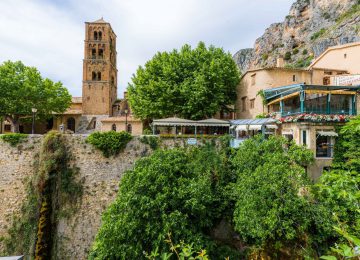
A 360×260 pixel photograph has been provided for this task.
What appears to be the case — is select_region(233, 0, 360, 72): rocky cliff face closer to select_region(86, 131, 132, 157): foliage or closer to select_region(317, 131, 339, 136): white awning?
select_region(317, 131, 339, 136): white awning

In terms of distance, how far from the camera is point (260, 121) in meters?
17.7

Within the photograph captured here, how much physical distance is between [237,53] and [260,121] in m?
82.1

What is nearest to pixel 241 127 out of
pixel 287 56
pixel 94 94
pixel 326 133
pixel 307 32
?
pixel 326 133

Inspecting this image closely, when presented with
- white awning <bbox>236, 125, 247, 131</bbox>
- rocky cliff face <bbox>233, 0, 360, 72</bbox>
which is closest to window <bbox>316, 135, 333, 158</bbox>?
white awning <bbox>236, 125, 247, 131</bbox>

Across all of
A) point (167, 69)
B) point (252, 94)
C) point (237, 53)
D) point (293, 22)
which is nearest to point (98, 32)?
point (167, 69)

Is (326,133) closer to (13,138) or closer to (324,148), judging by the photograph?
(324,148)

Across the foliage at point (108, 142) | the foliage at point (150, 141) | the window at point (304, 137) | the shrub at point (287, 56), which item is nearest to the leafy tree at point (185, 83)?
the foliage at point (150, 141)

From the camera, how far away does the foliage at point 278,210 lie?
33.8ft

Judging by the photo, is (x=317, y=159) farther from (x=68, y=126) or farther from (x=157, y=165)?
(x=68, y=126)

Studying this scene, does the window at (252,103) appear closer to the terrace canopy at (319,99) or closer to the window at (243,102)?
the window at (243,102)

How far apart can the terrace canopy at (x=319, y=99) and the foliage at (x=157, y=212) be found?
10.0m

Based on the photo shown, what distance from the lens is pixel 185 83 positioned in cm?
2119

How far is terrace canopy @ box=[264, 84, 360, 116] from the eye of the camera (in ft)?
50.7

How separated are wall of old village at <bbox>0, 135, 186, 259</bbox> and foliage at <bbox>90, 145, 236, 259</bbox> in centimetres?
411
